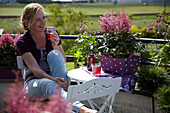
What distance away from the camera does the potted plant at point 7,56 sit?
348cm

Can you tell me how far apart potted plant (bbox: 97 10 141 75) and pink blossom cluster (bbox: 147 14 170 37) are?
37cm

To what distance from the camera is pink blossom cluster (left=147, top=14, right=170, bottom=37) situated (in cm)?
308

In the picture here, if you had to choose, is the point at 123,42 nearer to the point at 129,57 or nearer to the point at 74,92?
the point at 129,57

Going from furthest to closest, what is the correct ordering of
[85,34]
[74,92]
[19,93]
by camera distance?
1. [85,34]
2. [74,92]
3. [19,93]

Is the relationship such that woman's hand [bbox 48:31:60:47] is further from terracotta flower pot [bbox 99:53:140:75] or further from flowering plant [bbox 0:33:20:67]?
flowering plant [bbox 0:33:20:67]

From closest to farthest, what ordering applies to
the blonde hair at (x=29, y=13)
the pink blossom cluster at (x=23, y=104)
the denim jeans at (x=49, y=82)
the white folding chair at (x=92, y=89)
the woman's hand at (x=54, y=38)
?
the pink blossom cluster at (x=23, y=104) → the white folding chair at (x=92, y=89) → the denim jeans at (x=49, y=82) → the blonde hair at (x=29, y=13) → the woman's hand at (x=54, y=38)

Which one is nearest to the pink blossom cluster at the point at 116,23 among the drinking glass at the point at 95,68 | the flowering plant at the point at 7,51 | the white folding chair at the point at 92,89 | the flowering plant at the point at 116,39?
the flowering plant at the point at 116,39

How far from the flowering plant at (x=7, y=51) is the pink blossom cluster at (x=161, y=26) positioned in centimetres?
171

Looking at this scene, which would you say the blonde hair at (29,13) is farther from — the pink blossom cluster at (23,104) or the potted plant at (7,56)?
the pink blossom cluster at (23,104)

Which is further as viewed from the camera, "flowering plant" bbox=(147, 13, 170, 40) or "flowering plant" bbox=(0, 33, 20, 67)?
"flowering plant" bbox=(0, 33, 20, 67)

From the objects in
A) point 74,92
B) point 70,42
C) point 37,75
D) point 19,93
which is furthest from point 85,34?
A: point 70,42

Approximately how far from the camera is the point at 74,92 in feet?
5.88

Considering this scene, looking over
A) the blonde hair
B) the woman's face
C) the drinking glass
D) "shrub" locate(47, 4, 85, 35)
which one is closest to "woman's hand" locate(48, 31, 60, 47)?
the woman's face

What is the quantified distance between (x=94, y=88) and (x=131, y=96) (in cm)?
113
